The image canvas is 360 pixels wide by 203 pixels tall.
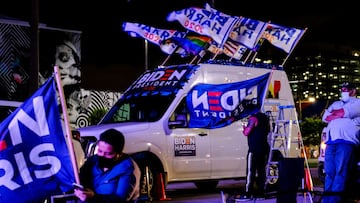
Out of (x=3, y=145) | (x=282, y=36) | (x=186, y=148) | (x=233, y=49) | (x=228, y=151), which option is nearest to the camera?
(x=3, y=145)

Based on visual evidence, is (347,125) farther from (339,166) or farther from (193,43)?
(193,43)

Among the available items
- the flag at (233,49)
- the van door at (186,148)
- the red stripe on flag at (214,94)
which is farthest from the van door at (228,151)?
the flag at (233,49)

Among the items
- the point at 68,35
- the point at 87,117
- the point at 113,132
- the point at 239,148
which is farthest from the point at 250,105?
the point at 87,117

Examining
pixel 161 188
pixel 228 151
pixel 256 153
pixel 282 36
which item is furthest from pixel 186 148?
pixel 282 36

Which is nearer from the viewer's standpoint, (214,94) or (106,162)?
(106,162)

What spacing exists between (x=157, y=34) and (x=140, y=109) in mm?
4120

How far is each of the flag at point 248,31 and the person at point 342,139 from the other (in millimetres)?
6469

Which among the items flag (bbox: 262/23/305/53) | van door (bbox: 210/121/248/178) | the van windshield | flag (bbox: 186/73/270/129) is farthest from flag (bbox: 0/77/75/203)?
flag (bbox: 262/23/305/53)

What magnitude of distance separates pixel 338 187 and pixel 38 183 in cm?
426

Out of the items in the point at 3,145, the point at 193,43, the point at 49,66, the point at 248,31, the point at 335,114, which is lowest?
the point at 3,145

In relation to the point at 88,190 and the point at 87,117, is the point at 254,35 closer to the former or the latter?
the point at 88,190

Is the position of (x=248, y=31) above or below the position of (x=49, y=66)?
below

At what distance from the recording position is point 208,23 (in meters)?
15.0

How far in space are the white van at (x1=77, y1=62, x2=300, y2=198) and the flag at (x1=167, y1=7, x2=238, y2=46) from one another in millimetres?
1061
